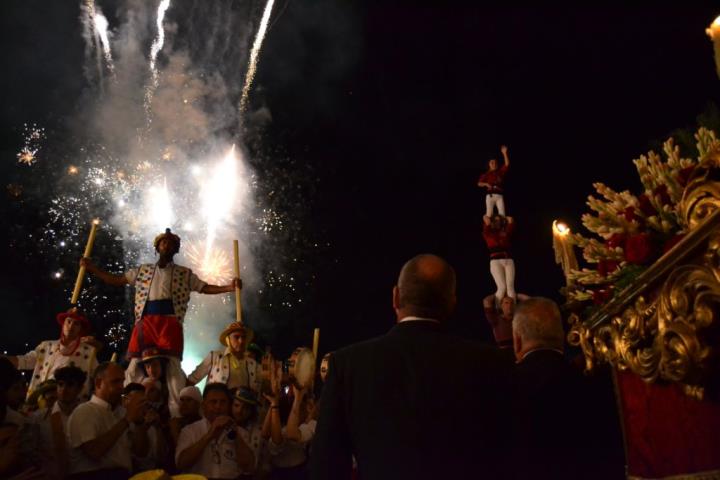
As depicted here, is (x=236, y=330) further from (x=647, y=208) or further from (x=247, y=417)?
(x=647, y=208)

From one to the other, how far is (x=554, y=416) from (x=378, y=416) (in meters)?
0.99

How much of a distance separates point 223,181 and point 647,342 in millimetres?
22529

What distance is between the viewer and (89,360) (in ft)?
20.5

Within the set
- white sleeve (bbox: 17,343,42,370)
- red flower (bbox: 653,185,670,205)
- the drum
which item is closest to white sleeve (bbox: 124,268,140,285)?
white sleeve (bbox: 17,343,42,370)

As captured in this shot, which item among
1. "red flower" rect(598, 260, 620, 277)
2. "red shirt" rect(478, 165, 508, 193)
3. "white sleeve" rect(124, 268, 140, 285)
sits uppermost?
"red shirt" rect(478, 165, 508, 193)

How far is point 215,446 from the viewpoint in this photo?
198 inches

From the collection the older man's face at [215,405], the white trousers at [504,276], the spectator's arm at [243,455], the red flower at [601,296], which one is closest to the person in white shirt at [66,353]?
the older man's face at [215,405]

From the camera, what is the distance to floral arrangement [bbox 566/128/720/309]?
2644 millimetres

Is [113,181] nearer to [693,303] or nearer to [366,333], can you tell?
[366,333]

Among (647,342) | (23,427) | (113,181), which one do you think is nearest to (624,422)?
(647,342)

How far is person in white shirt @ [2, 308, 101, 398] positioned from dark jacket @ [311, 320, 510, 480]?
15.6ft

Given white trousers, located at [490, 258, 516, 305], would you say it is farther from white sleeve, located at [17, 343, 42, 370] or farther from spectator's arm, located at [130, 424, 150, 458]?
white sleeve, located at [17, 343, 42, 370]

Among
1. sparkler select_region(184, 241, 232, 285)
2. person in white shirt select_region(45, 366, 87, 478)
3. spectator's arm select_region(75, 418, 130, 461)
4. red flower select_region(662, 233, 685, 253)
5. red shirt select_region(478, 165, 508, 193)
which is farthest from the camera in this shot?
sparkler select_region(184, 241, 232, 285)

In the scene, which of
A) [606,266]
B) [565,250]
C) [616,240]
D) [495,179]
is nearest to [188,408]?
[565,250]
